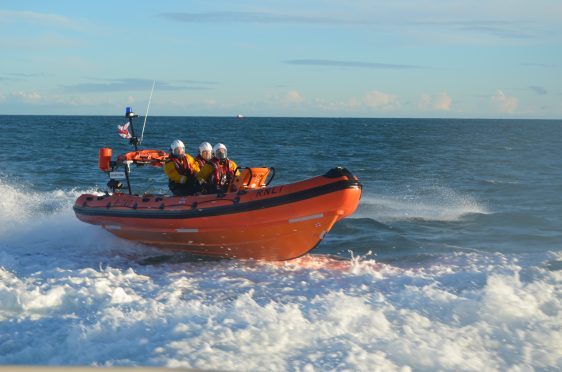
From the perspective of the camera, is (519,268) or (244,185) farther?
(244,185)

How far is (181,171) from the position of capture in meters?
8.73

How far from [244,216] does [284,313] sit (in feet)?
7.44

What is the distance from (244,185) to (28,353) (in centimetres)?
390

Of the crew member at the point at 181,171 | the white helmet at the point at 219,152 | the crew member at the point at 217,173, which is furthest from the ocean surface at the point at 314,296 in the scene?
the white helmet at the point at 219,152

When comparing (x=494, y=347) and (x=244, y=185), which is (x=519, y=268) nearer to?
(x=494, y=347)

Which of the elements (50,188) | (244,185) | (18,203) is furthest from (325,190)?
(50,188)

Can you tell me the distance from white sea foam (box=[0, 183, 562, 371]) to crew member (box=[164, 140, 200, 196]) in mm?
1060

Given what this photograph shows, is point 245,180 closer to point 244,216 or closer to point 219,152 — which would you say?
point 219,152

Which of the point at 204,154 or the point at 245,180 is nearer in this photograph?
the point at 245,180

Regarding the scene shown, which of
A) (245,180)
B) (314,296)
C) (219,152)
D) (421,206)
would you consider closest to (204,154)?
(219,152)

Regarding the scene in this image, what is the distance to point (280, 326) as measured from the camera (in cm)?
530

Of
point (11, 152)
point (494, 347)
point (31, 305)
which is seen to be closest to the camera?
point (494, 347)

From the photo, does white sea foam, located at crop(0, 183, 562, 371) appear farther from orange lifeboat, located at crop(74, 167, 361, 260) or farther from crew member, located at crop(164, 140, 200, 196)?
crew member, located at crop(164, 140, 200, 196)

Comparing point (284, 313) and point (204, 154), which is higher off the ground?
point (204, 154)
